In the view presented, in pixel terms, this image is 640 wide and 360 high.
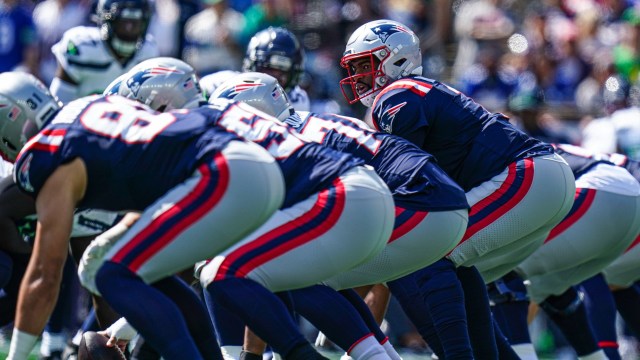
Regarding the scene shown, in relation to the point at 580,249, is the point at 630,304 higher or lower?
lower

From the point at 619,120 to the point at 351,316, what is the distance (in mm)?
4713

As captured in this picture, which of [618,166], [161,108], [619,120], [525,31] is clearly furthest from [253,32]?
[161,108]

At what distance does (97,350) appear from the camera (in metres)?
5.56

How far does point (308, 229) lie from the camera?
4906mm

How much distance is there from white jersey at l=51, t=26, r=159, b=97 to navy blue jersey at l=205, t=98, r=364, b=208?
11.6 ft

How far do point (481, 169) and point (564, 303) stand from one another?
148 centimetres

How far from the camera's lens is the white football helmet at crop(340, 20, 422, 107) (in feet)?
21.0

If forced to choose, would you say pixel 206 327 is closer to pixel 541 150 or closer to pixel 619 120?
pixel 541 150

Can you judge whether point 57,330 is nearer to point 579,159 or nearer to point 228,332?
point 228,332

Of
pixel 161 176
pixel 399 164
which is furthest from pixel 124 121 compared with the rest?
pixel 399 164

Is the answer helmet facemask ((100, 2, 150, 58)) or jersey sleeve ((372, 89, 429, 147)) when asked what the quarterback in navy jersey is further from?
helmet facemask ((100, 2, 150, 58))

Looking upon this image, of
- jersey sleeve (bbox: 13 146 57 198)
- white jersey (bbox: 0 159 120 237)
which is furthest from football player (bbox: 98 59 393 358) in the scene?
white jersey (bbox: 0 159 120 237)

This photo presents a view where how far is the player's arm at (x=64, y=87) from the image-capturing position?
8.45 metres

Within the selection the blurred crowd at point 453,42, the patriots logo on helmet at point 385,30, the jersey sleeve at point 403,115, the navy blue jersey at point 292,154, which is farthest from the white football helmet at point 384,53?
the blurred crowd at point 453,42
